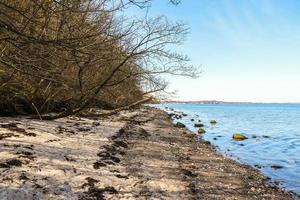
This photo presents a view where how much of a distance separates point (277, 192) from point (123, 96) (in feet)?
37.9

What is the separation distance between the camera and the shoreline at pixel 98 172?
23.3 feet

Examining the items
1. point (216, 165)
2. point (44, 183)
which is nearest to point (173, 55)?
point (216, 165)

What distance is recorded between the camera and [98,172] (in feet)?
28.6

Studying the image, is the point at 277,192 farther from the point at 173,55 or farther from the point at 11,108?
the point at 11,108

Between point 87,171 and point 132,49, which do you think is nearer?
point 87,171

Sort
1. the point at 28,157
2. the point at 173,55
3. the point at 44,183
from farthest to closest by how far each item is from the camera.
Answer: the point at 173,55 → the point at 28,157 → the point at 44,183

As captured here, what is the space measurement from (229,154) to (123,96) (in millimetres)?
6541

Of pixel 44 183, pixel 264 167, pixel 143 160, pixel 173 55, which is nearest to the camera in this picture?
pixel 44 183

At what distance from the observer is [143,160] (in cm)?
1184

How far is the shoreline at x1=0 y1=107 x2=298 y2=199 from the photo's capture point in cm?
709

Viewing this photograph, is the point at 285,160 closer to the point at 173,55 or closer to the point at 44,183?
the point at 173,55

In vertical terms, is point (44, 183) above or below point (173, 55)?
below

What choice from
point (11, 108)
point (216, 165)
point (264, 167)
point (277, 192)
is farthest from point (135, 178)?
point (264, 167)

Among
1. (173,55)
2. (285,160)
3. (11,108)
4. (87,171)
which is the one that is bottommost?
(285,160)
